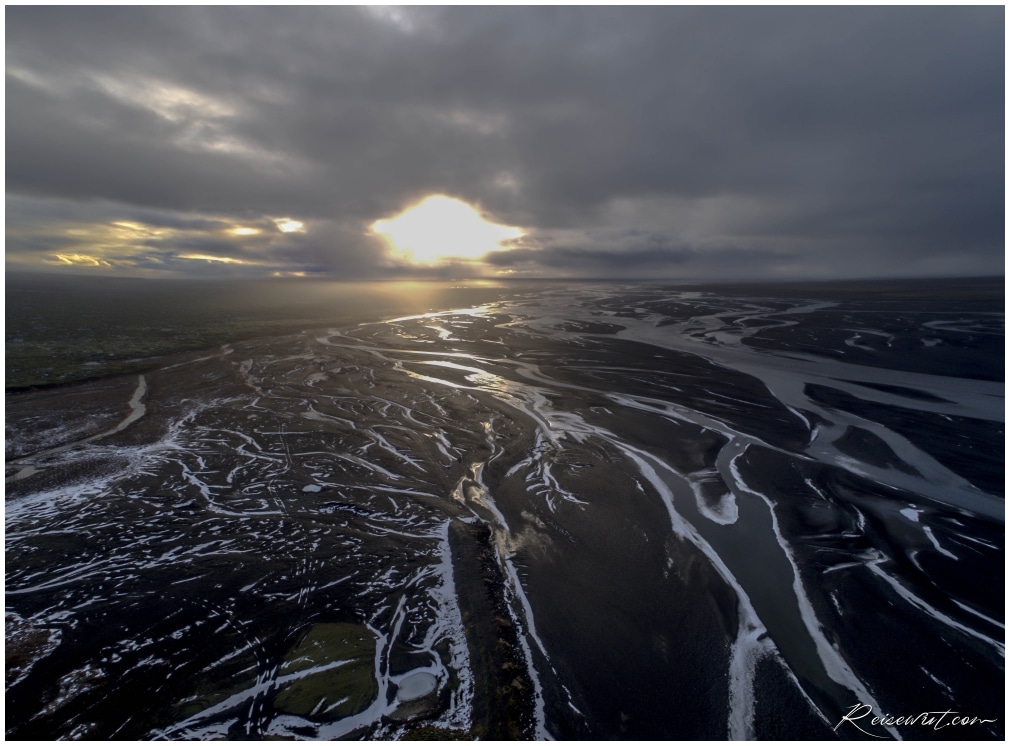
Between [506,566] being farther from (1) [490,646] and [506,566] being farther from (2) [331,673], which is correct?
(2) [331,673]

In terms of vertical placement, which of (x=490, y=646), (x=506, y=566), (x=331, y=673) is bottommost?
(x=506, y=566)

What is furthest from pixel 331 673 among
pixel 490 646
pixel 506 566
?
pixel 506 566

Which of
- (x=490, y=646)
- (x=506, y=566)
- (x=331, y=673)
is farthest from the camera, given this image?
(x=506, y=566)

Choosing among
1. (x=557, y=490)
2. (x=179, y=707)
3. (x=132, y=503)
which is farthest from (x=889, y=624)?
(x=132, y=503)

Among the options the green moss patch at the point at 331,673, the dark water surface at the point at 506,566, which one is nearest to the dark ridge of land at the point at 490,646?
the dark water surface at the point at 506,566

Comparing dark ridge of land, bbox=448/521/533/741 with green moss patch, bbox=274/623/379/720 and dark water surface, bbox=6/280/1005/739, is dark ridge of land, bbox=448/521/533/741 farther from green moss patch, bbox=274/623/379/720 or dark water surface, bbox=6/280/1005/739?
green moss patch, bbox=274/623/379/720

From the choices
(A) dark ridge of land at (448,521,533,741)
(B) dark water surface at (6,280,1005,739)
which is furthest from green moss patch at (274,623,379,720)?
(A) dark ridge of land at (448,521,533,741)

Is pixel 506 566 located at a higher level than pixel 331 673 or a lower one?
lower
